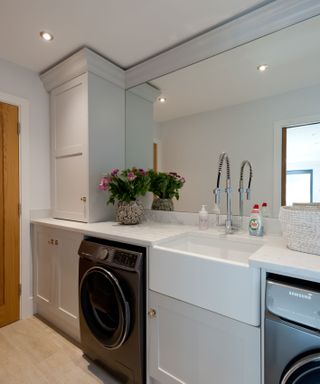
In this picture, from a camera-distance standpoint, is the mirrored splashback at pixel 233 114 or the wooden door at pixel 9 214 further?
the wooden door at pixel 9 214

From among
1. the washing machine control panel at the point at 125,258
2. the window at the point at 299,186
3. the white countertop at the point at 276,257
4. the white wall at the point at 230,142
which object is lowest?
the washing machine control panel at the point at 125,258

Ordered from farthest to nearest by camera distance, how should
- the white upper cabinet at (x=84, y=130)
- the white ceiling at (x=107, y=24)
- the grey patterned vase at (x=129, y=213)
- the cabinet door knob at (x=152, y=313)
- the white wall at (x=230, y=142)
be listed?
1. the white upper cabinet at (x=84, y=130)
2. the grey patterned vase at (x=129, y=213)
3. the white wall at (x=230, y=142)
4. the white ceiling at (x=107, y=24)
5. the cabinet door knob at (x=152, y=313)

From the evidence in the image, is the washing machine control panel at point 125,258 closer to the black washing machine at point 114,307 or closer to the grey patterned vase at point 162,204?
the black washing machine at point 114,307

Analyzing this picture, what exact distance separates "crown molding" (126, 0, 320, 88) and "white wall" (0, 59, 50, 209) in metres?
0.99

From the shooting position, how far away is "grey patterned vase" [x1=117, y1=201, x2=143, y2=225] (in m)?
1.81

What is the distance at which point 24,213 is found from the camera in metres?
2.09

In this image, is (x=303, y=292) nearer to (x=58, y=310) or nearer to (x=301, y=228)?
(x=301, y=228)

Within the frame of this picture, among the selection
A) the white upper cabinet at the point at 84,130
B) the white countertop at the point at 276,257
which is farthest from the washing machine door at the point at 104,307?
the white upper cabinet at the point at 84,130

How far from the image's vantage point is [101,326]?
4.83 ft

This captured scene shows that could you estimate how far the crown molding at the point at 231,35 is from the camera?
131cm

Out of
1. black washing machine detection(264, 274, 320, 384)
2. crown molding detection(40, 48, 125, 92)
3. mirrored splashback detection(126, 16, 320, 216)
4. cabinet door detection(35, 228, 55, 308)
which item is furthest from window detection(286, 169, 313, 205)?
cabinet door detection(35, 228, 55, 308)

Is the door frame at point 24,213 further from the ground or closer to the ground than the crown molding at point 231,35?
closer to the ground

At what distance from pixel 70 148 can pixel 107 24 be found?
1019 mm

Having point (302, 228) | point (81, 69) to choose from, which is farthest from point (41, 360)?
point (81, 69)
